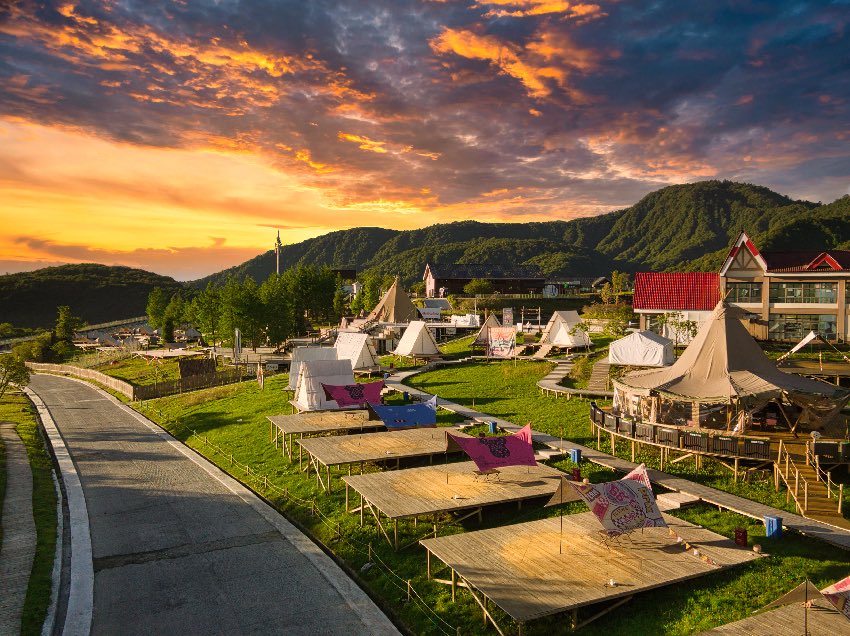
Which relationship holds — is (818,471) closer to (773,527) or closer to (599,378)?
(773,527)

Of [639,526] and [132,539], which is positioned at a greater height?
[639,526]

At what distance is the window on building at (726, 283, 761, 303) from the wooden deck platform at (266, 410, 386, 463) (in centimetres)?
3756

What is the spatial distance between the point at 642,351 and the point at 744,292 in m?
18.5

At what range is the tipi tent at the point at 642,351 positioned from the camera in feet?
→ 138

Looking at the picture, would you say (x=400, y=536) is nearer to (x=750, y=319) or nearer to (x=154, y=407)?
(x=154, y=407)

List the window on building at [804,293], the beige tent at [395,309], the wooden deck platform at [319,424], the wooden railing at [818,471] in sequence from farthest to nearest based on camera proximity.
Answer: the beige tent at [395,309], the window on building at [804,293], the wooden deck platform at [319,424], the wooden railing at [818,471]

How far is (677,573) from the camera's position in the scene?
1534 cm

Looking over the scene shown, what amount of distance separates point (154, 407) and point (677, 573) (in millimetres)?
48933

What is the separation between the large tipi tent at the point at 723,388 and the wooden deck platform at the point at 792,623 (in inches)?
490

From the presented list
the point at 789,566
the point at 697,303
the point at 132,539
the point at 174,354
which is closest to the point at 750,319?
the point at 697,303

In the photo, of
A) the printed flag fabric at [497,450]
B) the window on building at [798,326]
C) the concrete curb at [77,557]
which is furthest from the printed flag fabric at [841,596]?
the window on building at [798,326]

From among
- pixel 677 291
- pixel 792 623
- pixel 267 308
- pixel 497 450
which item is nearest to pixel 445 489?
pixel 497 450

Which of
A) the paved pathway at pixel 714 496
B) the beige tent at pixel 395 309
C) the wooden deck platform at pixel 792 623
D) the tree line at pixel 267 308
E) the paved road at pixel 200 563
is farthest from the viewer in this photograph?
the beige tent at pixel 395 309

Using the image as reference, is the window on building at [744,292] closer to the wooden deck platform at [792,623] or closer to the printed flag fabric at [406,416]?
the printed flag fabric at [406,416]
